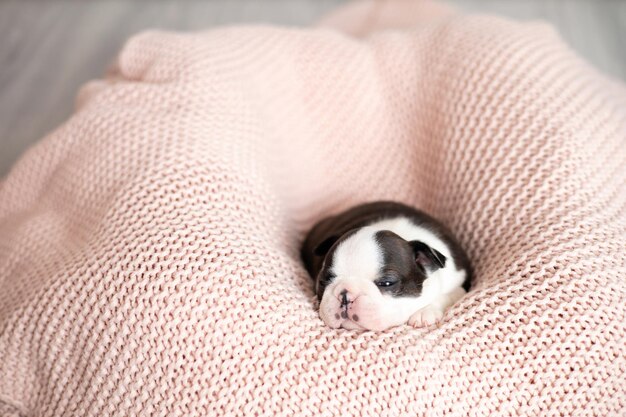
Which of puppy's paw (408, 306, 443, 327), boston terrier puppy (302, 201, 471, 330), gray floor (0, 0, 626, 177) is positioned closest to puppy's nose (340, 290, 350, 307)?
boston terrier puppy (302, 201, 471, 330)

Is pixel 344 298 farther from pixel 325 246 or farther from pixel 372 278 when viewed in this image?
pixel 325 246

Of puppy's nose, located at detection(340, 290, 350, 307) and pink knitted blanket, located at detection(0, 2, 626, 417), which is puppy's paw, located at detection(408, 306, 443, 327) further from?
puppy's nose, located at detection(340, 290, 350, 307)

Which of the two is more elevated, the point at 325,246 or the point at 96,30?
the point at 96,30

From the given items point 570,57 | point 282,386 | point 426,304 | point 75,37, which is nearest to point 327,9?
point 75,37

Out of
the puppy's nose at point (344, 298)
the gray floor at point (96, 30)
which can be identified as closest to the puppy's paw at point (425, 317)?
the puppy's nose at point (344, 298)

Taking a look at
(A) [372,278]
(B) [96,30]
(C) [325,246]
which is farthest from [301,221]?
(B) [96,30]

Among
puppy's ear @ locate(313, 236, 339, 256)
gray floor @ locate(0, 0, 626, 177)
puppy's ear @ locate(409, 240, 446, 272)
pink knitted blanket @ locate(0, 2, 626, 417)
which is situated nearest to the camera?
pink knitted blanket @ locate(0, 2, 626, 417)
